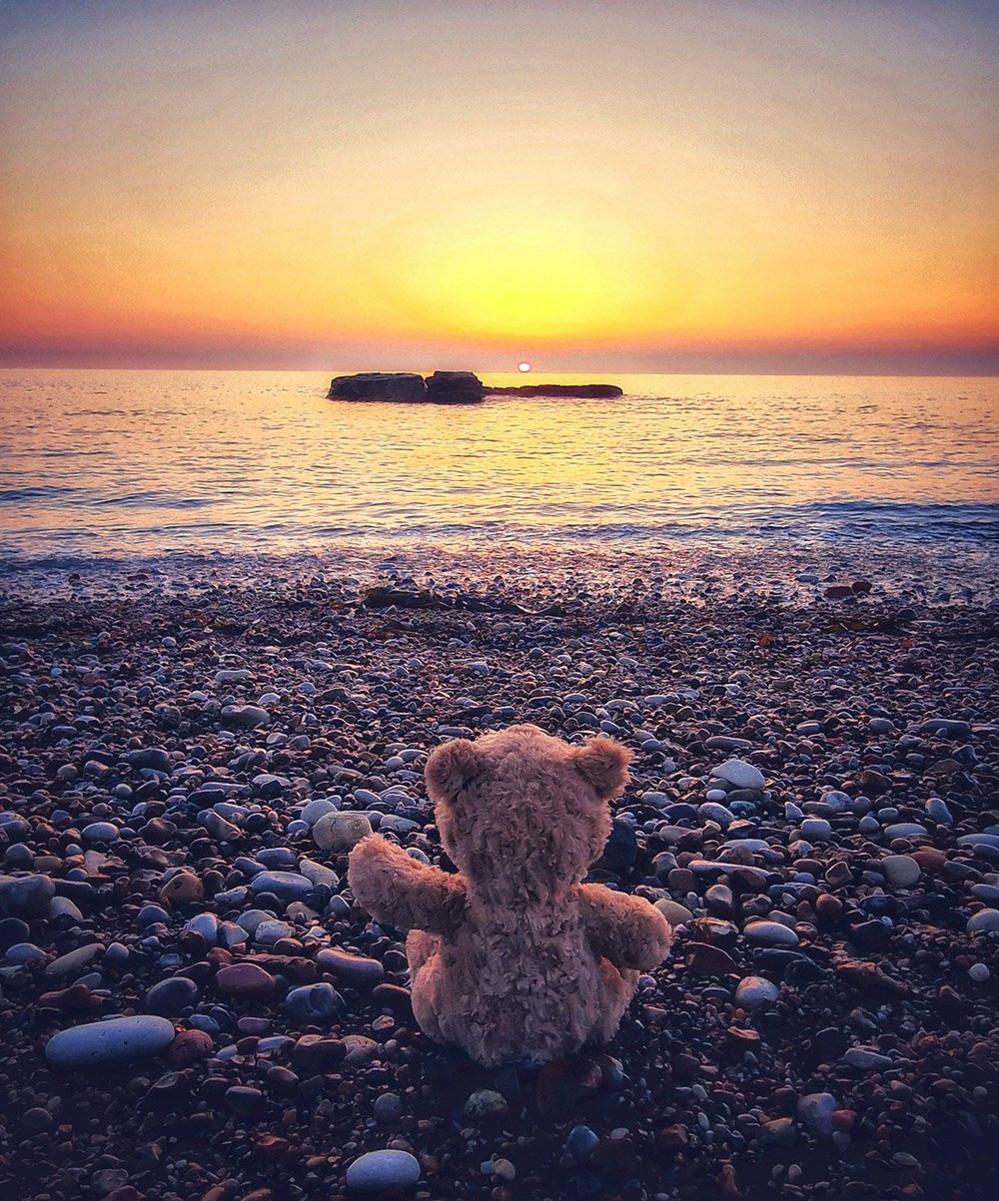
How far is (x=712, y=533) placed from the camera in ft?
50.1

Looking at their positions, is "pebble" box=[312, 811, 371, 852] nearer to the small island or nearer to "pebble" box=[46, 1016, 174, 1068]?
"pebble" box=[46, 1016, 174, 1068]

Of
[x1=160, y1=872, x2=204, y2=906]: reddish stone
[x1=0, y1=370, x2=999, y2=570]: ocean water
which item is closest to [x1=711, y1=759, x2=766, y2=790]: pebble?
[x1=160, y1=872, x2=204, y2=906]: reddish stone

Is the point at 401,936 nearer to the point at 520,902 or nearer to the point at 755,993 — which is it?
the point at 520,902

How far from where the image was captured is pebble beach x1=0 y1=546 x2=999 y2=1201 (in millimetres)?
2158

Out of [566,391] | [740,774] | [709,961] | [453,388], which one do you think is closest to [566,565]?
[740,774]

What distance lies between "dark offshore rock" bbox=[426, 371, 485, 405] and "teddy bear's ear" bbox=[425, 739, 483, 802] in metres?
63.3

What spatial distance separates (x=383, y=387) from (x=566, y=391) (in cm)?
2405

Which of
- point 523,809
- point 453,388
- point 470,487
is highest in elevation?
point 453,388

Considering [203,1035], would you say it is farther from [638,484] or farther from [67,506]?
[638,484]

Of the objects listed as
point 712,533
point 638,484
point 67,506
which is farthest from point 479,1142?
point 638,484

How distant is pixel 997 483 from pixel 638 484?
9.16 meters

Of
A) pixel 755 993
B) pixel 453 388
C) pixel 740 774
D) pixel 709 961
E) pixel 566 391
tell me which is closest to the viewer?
pixel 755 993

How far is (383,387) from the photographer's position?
2559 inches

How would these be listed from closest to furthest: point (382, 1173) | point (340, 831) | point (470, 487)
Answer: point (382, 1173), point (340, 831), point (470, 487)
